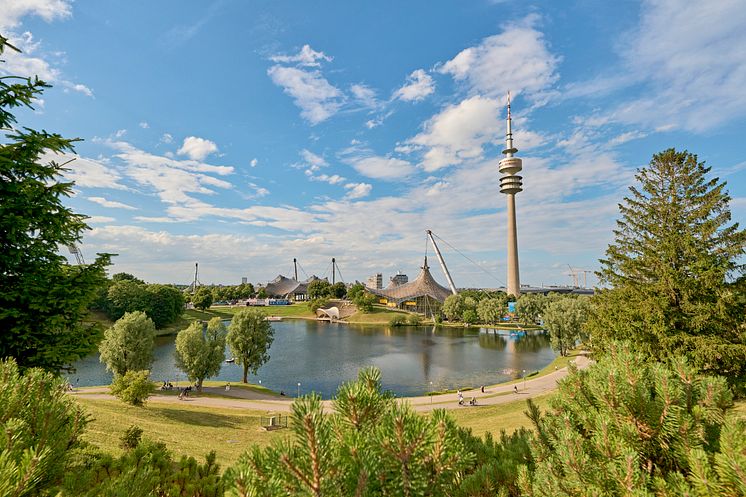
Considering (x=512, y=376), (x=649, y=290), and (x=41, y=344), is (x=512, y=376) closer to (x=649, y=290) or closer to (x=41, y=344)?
(x=649, y=290)

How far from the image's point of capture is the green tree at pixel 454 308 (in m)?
90.6

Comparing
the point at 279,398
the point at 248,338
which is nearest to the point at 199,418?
the point at 279,398

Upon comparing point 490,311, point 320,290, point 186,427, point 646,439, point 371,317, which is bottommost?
point 186,427

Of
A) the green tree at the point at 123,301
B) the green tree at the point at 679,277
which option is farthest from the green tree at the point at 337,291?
the green tree at the point at 679,277

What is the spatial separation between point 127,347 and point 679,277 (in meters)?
36.8

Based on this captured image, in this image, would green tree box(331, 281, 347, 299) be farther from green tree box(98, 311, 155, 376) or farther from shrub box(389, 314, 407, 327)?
green tree box(98, 311, 155, 376)

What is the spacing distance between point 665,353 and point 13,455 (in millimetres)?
18692

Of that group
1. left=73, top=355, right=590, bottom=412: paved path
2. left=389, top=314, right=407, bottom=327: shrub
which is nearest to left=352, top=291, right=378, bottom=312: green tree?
left=389, top=314, right=407, bottom=327: shrub

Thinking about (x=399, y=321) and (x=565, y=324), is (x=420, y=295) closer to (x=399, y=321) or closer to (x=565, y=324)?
(x=399, y=321)

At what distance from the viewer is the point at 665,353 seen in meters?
13.9

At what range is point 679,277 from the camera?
14055 millimetres

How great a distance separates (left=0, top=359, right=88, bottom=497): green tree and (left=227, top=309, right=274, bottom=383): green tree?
32878 millimetres

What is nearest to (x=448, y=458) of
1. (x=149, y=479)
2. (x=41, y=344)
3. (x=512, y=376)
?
(x=149, y=479)

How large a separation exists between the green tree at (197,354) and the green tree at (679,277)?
28279 mm
